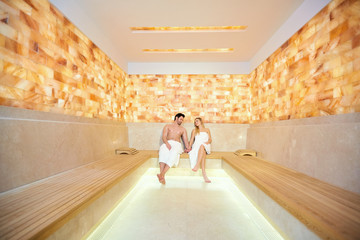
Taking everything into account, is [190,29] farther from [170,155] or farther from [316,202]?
[316,202]

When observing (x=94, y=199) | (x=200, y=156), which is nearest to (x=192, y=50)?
(x=200, y=156)

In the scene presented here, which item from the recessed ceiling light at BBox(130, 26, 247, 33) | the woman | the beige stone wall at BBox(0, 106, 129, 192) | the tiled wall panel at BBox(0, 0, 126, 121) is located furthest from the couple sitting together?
the recessed ceiling light at BBox(130, 26, 247, 33)

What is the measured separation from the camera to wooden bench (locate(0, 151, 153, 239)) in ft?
3.50

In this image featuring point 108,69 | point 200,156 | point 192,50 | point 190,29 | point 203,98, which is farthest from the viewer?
point 203,98

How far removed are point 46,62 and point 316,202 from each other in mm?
3284

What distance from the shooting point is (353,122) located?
1.90m

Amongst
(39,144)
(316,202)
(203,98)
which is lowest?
(316,202)

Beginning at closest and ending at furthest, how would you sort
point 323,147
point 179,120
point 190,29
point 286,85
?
1. point 323,147
2. point 286,85
3. point 190,29
4. point 179,120

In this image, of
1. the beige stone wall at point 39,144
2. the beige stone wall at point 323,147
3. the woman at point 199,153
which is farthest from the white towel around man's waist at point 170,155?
the beige stone wall at point 323,147

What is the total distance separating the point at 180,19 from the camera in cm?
330

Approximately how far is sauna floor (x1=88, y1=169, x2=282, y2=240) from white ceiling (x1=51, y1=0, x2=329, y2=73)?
2903 millimetres

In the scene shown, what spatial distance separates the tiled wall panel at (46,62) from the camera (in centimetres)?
181

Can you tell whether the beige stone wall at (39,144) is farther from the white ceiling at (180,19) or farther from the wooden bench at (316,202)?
the wooden bench at (316,202)

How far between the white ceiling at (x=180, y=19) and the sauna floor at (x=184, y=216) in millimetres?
2903
